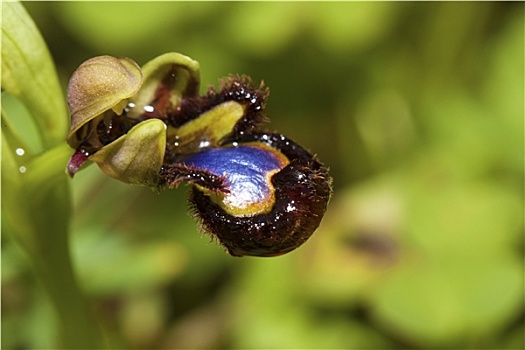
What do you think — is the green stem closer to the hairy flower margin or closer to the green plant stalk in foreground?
the green plant stalk in foreground

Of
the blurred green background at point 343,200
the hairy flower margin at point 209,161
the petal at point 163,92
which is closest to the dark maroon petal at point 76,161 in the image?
the hairy flower margin at point 209,161

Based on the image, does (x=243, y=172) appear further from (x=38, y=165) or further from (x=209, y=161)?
(x=38, y=165)

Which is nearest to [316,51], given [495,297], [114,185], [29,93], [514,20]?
[514,20]

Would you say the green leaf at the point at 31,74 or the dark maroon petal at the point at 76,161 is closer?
the dark maroon petal at the point at 76,161

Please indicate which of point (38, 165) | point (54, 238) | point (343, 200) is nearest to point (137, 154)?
point (38, 165)

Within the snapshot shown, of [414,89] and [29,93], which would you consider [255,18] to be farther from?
[29,93]

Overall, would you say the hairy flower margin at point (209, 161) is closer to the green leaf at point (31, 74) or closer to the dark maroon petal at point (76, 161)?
the dark maroon petal at point (76, 161)
